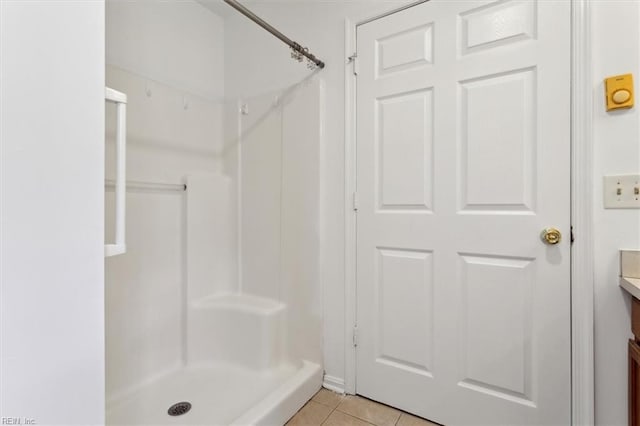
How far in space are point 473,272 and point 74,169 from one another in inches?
57.9

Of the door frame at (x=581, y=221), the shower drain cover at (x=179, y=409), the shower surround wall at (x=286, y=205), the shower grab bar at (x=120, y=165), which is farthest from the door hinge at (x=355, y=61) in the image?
the shower drain cover at (x=179, y=409)

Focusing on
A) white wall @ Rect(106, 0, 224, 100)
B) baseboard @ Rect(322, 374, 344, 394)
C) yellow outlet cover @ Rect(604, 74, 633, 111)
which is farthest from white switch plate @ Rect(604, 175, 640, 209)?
white wall @ Rect(106, 0, 224, 100)

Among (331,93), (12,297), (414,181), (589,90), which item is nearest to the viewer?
(12,297)

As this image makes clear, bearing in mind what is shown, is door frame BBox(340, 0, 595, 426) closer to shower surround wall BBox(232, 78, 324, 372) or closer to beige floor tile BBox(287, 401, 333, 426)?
beige floor tile BBox(287, 401, 333, 426)

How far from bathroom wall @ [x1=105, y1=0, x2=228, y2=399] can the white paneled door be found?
1148 millimetres

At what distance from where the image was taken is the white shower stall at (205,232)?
62.7 inches

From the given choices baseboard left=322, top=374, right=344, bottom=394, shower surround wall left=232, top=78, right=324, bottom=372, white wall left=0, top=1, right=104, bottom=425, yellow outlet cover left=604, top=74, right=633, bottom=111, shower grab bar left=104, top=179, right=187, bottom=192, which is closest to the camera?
white wall left=0, top=1, right=104, bottom=425

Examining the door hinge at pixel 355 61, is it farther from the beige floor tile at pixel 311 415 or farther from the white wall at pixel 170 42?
the beige floor tile at pixel 311 415

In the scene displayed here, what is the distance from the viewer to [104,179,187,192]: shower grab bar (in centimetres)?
153

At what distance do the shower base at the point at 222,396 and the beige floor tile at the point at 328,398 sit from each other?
3cm

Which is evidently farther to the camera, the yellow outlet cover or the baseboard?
Answer: the baseboard

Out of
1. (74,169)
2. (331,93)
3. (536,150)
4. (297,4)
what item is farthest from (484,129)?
(74,169)

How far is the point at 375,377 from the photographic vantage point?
5.20 ft

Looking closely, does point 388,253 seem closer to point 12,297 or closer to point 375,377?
point 375,377
